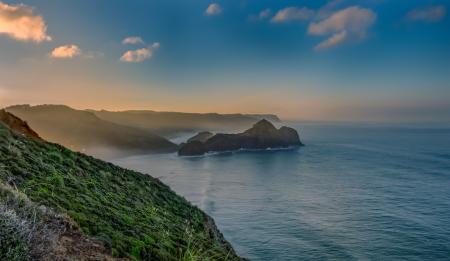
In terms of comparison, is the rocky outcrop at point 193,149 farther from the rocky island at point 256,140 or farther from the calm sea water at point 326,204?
the calm sea water at point 326,204

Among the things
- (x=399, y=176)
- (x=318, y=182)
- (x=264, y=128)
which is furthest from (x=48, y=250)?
(x=264, y=128)

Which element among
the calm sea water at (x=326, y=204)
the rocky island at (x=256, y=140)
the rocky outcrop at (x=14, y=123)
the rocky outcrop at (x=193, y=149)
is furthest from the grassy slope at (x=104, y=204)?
the rocky island at (x=256, y=140)

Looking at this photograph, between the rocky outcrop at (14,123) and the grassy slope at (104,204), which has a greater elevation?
the rocky outcrop at (14,123)

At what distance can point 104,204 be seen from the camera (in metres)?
14.0

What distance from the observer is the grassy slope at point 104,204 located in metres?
10.2

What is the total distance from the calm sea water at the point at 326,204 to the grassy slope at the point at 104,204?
24.2 metres

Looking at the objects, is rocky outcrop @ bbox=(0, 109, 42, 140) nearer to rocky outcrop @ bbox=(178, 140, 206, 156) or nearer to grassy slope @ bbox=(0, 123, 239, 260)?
grassy slope @ bbox=(0, 123, 239, 260)

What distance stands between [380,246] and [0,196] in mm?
43661

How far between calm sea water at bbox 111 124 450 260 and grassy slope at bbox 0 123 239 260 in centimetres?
2425

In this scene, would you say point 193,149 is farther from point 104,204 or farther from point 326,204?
point 104,204

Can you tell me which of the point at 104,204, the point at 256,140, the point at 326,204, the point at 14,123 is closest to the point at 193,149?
the point at 256,140

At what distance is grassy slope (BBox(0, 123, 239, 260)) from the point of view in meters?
10.2

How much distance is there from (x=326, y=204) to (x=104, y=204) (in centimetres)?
5551

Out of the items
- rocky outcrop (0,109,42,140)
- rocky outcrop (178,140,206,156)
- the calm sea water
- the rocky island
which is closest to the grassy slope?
rocky outcrop (0,109,42,140)
